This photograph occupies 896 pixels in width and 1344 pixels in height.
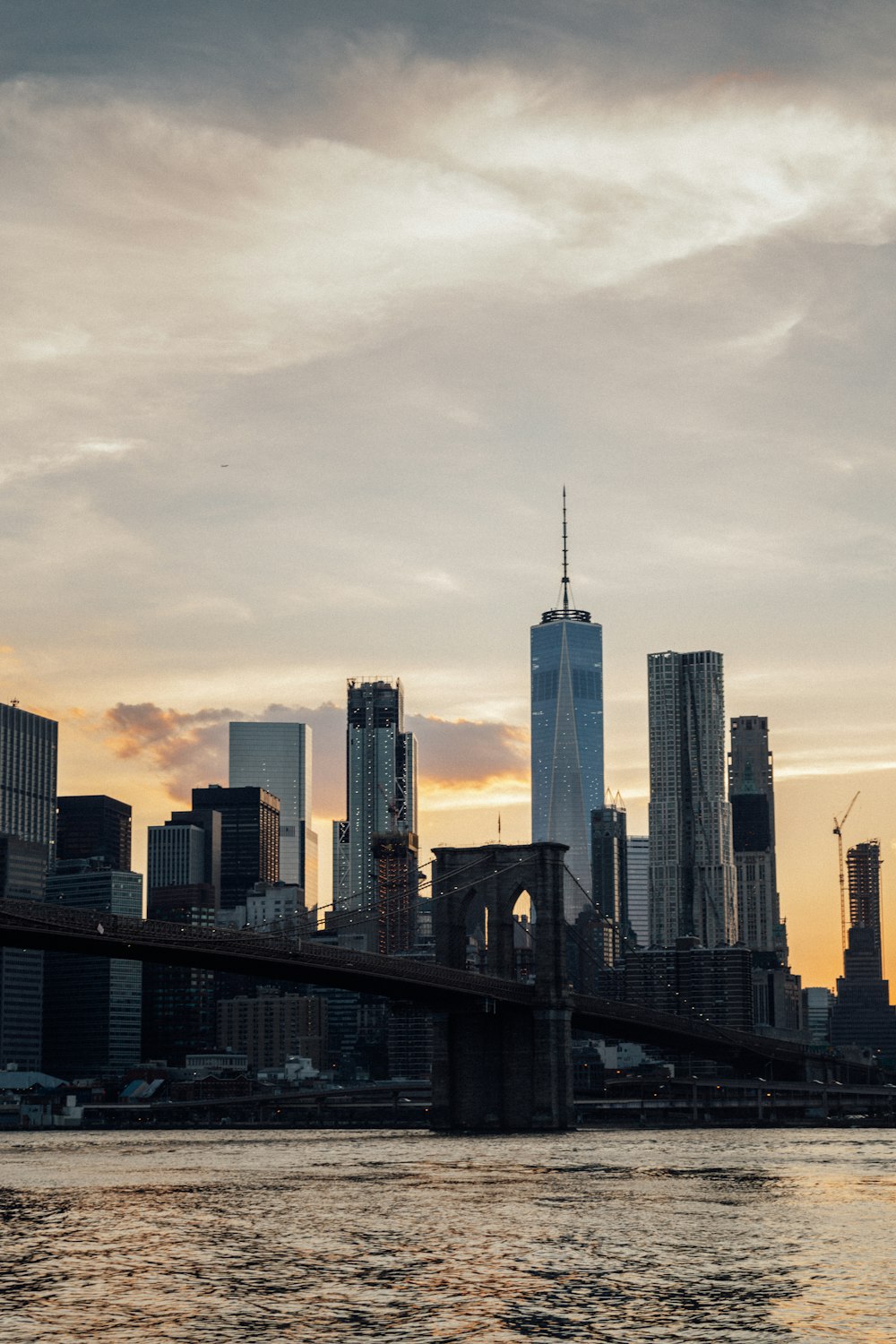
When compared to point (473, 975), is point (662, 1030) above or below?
below

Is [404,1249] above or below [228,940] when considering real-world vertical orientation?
below

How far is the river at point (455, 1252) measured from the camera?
36.4 m

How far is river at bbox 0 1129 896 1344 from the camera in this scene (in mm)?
36375

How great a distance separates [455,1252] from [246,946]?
49.3 meters

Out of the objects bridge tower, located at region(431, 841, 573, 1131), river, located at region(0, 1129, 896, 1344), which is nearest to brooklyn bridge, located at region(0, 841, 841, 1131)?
bridge tower, located at region(431, 841, 573, 1131)

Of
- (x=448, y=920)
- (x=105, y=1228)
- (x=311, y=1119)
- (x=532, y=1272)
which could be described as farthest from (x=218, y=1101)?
(x=532, y=1272)

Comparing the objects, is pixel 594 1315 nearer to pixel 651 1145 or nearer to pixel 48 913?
pixel 48 913

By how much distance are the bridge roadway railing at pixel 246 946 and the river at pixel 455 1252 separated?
10627mm

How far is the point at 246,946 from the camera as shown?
95.9 m

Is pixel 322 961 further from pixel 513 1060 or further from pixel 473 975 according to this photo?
pixel 513 1060

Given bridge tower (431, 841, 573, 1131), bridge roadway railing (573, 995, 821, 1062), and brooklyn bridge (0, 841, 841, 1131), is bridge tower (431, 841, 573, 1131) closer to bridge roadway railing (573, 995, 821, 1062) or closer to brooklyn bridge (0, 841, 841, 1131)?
brooklyn bridge (0, 841, 841, 1131)

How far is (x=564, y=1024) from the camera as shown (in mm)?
118125

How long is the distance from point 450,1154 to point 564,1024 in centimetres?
2722

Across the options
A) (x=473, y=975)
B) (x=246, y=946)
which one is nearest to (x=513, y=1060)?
(x=473, y=975)
